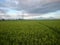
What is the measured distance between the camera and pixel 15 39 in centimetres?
464

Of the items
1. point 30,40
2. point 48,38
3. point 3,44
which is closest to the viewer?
point 3,44

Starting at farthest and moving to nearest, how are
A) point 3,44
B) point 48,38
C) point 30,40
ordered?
point 48,38, point 30,40, point 3,44

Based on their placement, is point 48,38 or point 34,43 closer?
point 34,43

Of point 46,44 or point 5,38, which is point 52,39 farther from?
point 5,38

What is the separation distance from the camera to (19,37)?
15.6 ft

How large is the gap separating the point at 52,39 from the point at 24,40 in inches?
42.2

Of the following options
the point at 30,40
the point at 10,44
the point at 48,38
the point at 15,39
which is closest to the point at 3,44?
the point at 10,44

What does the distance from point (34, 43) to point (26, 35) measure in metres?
0.71

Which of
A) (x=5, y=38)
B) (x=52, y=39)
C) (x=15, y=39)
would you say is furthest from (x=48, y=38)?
(x=5, y=38)

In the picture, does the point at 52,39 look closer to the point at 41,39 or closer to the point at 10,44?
the point at 41,39

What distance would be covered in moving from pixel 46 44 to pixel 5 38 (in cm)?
154

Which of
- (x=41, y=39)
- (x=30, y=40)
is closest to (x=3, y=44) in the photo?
(x=30, y=40)

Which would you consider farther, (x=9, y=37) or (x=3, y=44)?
(x=9, y=37)

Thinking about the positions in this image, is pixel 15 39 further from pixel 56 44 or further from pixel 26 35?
pixel 56 44
